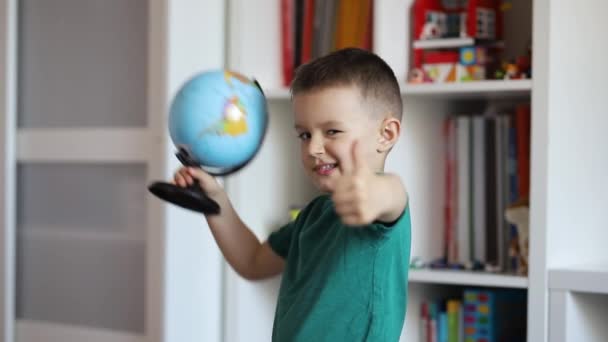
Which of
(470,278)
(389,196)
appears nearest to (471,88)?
(470,278)

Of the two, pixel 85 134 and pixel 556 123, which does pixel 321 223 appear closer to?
pixel 556 123

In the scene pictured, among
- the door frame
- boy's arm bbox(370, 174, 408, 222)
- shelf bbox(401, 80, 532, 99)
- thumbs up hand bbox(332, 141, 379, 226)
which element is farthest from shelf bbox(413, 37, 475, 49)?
the door frame

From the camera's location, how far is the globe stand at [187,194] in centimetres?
129

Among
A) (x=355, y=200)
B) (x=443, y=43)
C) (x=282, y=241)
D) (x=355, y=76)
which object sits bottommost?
(x=282, y=241)

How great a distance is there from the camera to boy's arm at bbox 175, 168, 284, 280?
1449 mm

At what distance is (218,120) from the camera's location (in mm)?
1279

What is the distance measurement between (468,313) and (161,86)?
2.70 feet

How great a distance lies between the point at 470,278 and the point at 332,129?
610mm

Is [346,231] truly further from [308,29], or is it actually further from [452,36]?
[308,29]

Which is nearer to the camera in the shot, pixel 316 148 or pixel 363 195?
pixel 363 195

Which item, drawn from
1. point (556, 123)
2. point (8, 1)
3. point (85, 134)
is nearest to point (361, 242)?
point (556, 123)

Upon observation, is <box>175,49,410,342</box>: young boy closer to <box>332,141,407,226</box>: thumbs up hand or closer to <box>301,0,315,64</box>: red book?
<box>332,141,407,226</box>: thumbs up hand

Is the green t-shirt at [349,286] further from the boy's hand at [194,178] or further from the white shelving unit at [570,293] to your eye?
the white shelving unit at [570,293]

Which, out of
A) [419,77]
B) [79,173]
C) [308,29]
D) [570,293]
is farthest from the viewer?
[79,173]
